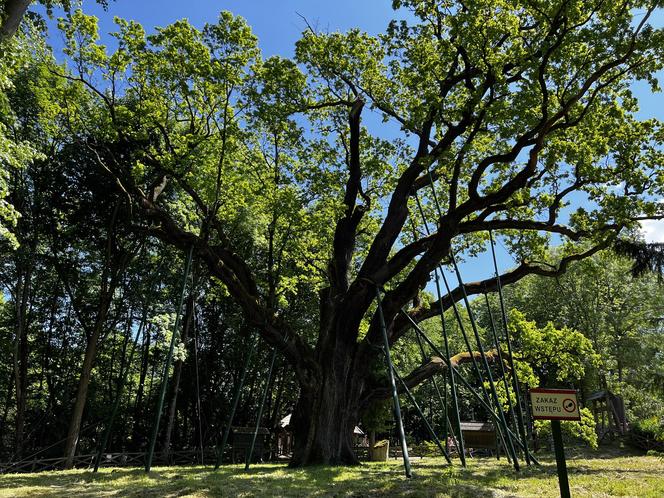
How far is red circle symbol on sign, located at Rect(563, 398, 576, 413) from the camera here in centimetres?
400

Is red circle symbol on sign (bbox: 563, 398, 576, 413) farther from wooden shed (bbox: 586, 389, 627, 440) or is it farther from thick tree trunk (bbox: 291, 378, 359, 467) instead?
wooden shed (bbox: 586, 389, 627, 440)

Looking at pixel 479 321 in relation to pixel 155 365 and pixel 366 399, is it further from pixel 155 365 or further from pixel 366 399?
pixel 366 399

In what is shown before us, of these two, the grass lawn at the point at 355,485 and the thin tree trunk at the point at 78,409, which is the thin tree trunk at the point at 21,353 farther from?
the grass lawn at the point at 355,485

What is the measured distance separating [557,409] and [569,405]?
114 mm

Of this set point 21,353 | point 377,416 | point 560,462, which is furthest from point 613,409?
point 21,353

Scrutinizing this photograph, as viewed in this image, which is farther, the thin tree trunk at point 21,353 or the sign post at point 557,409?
the thin tree trunk at point 21,353

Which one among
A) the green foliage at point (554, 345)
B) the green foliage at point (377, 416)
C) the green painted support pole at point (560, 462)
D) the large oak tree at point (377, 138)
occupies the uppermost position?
the large oak tree at point (377, 138)

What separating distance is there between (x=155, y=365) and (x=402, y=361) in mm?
11778

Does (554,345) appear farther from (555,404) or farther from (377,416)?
(555,404)

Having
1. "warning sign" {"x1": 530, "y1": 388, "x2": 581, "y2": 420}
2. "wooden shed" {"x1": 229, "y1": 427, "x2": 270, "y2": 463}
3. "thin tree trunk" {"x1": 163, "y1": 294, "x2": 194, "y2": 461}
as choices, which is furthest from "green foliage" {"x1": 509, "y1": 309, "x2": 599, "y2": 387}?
"thin tree trunk" {"x1": 163, "y1": 294, "x2": 194, "y2": 461}

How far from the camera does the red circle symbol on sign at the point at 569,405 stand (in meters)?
4.00

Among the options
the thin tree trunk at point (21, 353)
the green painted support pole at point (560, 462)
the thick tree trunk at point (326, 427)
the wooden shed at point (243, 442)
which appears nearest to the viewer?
the green painted support pole at point (560, 462)

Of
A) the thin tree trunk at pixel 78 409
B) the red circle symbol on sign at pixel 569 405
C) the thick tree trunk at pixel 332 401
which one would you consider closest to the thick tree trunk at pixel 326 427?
the thick tree trunk at pixel 332 401

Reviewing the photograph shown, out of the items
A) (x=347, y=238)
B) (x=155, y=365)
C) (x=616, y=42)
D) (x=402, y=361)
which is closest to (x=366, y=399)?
(x=347, y=238)
